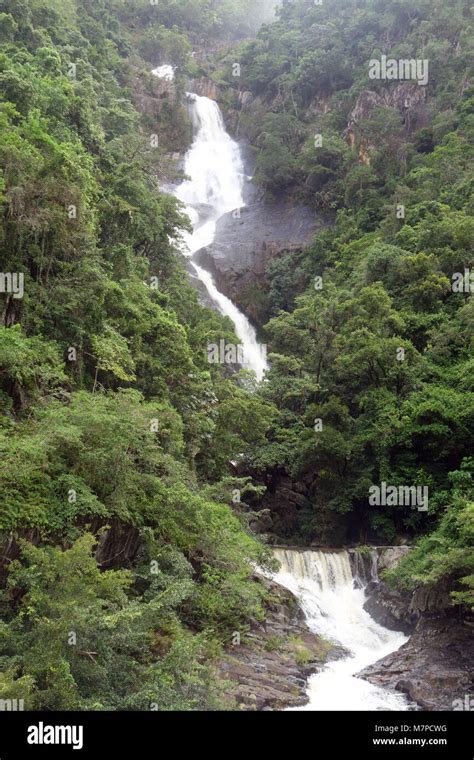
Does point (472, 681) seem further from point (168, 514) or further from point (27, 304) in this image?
point (27, 304)

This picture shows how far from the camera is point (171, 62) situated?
67.4 meters

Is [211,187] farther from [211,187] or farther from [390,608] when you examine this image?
[390,608]

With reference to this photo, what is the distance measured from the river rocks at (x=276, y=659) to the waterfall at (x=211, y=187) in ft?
Result: 67.9

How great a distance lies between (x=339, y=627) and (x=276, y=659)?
526 centimetres

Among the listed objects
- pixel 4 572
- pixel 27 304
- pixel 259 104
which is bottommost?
pixel 4 572

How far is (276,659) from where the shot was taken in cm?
1552

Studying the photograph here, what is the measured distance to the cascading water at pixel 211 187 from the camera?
41.6 m

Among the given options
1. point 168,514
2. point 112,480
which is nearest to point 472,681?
point 168,514

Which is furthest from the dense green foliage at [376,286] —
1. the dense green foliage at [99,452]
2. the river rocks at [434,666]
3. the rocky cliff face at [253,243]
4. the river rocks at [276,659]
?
the dense green foliage at [99,452]

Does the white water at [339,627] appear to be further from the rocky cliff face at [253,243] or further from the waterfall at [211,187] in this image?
the rocky cliff face at [253,243]

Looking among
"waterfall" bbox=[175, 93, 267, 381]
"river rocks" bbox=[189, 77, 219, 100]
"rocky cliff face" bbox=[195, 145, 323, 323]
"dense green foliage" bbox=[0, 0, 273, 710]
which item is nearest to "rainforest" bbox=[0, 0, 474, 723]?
"dense green foliage" bbox=[0, 0, 273, 710]

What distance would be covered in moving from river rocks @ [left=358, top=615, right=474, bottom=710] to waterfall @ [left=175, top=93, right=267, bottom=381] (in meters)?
22.3
